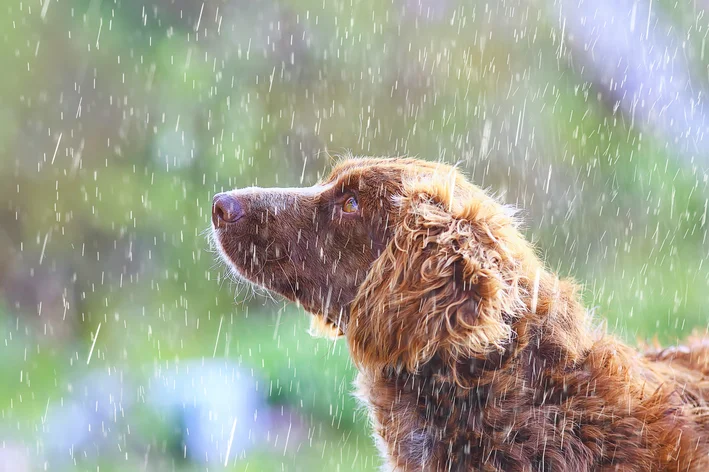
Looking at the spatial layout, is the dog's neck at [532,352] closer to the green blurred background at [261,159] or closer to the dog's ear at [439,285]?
the dog's ear at [439,285]

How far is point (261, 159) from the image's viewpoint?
8195 millimetres

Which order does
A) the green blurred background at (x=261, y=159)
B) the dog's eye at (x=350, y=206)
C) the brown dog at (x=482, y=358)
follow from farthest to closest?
the green blurred background at (x=261, y=159), the dog's eye at (x=350, y=206), the brown dog at (x=482, y=358)

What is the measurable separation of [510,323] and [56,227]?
707 cm

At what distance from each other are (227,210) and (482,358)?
1.32 metres

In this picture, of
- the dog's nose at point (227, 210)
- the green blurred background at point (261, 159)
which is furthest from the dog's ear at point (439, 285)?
the green blurred background at point (261, 159)

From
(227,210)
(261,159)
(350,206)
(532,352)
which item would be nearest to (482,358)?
(532,352)

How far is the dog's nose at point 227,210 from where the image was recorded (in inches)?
122

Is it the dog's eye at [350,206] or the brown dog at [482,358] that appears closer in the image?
the brown dog at [482,358]

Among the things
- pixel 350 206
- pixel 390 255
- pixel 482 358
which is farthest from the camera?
pixel 350 206

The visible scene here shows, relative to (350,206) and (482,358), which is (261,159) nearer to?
(350,206)

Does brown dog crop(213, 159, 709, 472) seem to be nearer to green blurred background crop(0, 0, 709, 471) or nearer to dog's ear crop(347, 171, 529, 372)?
dog's ear crop(347, 171, 529, 372)

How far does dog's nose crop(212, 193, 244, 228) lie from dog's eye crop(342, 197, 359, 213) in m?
0.47

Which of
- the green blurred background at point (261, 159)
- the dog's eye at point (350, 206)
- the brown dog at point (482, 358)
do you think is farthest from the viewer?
the green blurred background at point (261, 159)

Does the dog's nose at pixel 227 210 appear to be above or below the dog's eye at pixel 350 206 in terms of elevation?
below
